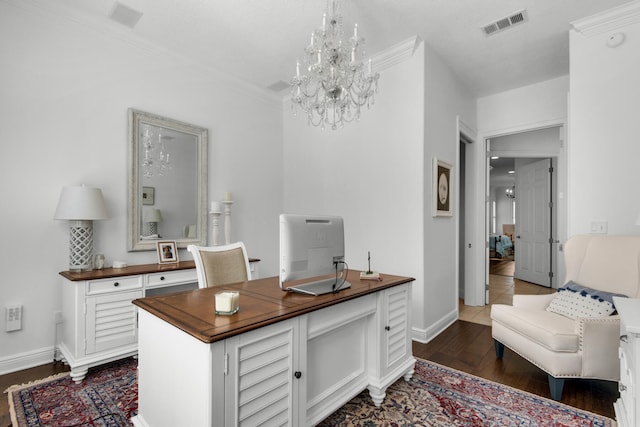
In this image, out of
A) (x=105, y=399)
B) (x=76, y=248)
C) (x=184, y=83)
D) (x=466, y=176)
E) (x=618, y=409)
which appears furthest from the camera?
(x=466, y=176)

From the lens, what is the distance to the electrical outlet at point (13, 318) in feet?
7.89

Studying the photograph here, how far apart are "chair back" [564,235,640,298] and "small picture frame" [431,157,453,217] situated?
1159mm

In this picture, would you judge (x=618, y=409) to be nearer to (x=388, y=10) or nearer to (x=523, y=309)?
(x=523, y=309)

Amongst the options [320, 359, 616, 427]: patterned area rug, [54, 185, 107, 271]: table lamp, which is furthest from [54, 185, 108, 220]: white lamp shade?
[320, 359, 616, 427]: patterned area rug

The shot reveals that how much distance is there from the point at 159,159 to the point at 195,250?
4.97 feet

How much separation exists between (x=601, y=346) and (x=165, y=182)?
3.84 m

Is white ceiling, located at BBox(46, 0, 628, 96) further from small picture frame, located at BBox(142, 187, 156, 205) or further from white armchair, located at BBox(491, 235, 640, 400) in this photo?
white armchair, located at BBox(491, 235, 640, 400)

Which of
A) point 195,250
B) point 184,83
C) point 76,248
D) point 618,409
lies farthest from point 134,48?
point 618,409

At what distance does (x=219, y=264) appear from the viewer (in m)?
2.37

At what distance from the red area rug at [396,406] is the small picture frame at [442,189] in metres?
1.69

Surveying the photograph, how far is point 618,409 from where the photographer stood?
71.4 inches

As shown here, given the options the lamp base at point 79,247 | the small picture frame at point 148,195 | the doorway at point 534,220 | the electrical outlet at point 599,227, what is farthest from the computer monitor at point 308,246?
the doorway at point 534,220

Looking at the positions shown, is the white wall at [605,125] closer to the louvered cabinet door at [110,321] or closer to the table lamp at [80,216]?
the louvered cabinet door at [110,321]

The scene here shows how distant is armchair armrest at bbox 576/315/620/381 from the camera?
2.00 metres
